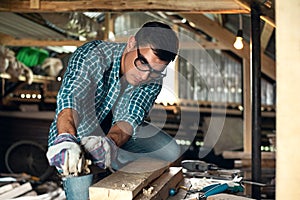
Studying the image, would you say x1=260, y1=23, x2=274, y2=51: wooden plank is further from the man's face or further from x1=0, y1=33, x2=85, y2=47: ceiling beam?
the man's face

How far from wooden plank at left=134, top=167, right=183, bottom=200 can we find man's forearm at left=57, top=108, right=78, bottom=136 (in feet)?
1.42

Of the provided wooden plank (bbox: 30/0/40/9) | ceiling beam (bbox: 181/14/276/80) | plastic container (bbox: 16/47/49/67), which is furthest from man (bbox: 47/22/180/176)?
plastic container (bbox: 16/47/49/67)

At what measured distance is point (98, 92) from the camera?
2.59m

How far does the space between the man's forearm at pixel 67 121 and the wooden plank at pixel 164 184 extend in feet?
1.42

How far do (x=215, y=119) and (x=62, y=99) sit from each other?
517cm

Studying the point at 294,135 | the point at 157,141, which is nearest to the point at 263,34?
the point at 157,141

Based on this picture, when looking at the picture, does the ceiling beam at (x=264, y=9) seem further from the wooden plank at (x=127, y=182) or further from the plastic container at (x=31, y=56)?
the plastic container at (x=31, y=56)

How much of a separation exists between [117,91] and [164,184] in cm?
64

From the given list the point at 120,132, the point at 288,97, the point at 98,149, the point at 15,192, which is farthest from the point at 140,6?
the point at 288,97

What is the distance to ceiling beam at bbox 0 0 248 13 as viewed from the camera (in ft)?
12.2

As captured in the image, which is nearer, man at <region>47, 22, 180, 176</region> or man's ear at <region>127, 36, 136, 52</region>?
man at <region>47, 22, 180, 176</region>

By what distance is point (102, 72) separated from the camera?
2.53m

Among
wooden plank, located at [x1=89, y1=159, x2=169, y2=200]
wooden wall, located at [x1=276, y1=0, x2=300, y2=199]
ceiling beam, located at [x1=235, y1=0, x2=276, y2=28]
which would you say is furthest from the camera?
ceiling beam, located at [x1=235, y1=0, x2=276, y2=28]

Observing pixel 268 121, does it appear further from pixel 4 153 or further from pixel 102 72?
pixel 102 72
